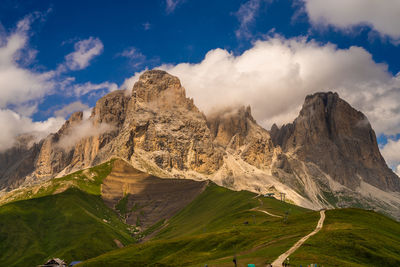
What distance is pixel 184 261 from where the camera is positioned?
11625 cm

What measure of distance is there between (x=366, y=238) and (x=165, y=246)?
76.7 m

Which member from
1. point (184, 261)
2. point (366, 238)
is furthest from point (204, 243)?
point (366, 238)

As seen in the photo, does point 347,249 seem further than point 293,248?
No

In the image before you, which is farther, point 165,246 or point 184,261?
point 165,246

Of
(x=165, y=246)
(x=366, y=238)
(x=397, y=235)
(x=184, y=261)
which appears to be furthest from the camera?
(x=165, y=246)

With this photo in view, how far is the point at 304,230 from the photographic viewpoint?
119500 millimetres

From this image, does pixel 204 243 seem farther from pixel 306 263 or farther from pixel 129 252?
pixel 306 263

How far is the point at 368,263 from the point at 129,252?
339 feet

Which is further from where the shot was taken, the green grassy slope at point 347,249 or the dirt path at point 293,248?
the green grassy slope at point 347,249

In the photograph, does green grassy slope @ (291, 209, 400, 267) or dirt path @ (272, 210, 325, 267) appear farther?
green grassy slope @ (291, 209, 400, 267)

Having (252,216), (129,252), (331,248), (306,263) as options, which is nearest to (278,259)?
(306,263)

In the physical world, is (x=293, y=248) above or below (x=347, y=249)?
above

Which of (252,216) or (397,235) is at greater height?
(252,216)

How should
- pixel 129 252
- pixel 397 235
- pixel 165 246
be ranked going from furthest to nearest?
pixel 129 252 → pixel 165 246 → pixel 397 235
